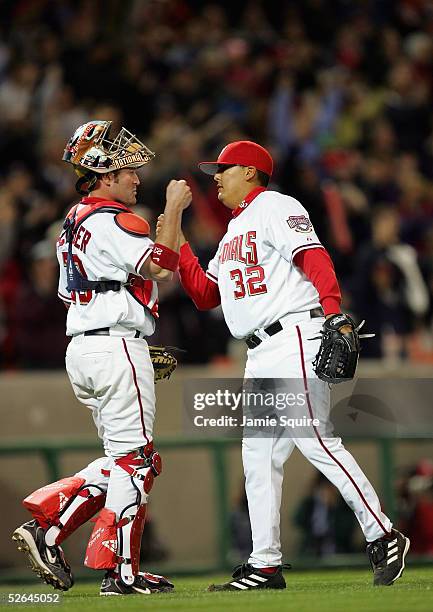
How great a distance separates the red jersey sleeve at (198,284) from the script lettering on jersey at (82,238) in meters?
0.64

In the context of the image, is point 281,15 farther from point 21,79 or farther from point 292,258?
point 292,258

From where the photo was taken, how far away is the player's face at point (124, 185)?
623 cm

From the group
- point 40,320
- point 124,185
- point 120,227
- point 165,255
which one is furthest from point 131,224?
point 40,320

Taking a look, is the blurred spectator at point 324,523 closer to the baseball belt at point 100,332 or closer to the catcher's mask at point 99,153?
the baseball belt at point 100,332

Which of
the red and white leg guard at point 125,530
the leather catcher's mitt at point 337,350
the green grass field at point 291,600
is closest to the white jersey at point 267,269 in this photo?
the leather catcher's mitt at point 337,350

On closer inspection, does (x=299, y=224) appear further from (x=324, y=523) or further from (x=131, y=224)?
(x=324, y=523)

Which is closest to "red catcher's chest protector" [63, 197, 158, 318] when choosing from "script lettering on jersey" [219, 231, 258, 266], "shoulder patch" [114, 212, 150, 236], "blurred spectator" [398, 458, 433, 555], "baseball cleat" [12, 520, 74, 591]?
"shoulder patch" [114, 212, 150, 236]

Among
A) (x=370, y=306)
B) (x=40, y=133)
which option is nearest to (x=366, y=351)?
(x=370, y=306)

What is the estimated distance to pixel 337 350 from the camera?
5.67m

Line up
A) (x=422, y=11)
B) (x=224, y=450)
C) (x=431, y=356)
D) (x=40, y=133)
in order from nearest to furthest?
(x=224, y=450) < (x=431, y=356) < (x=40, y=133) < (x=422, y=11)

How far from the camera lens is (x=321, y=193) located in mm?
11602

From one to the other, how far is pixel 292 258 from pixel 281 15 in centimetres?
967

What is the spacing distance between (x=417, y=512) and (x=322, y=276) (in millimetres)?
3893

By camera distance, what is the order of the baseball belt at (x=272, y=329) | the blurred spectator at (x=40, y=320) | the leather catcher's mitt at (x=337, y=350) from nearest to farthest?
the leather catcher's mitt at (x=337, y=350), the baseball belt at (x=272, y=329), the blurred spectator at (x=40, y=320)
